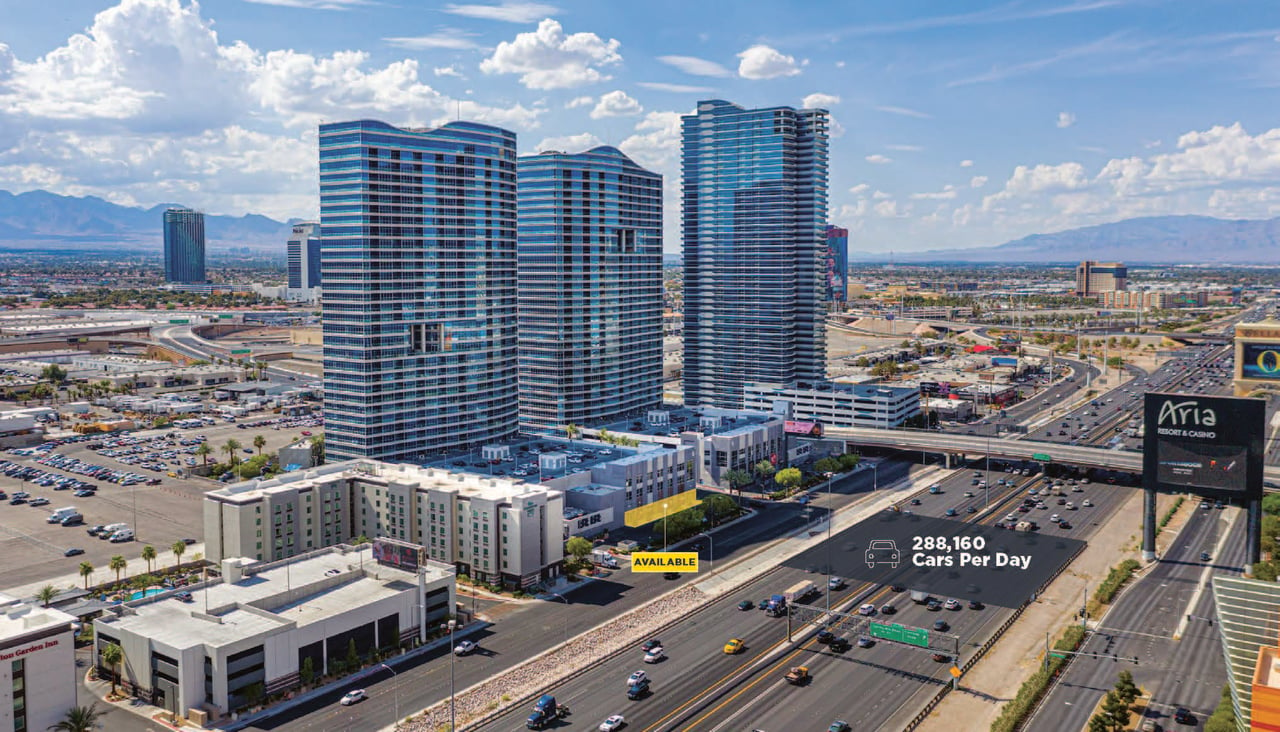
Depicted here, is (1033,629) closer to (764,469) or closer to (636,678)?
(636,678)

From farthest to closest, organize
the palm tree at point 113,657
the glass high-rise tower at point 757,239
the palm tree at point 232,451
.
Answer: the glass high-rise tower at point 757,239 → the palm tree at point 232,451 → the palm tree at point 113,657

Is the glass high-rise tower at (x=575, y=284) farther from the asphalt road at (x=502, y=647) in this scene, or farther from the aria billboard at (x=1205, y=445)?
the aria billboard at (x=1205, y=445)

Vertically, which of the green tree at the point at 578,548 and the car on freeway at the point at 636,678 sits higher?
the green tree at the point at 578,548

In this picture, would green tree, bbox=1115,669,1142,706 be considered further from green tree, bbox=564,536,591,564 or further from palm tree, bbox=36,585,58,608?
palm tree, bbox=36,585,58,608

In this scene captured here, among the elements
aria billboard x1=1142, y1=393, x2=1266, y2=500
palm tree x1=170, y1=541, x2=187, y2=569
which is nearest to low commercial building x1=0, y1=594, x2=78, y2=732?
palm tree x1=170, y1=541, x2=187, y2=569

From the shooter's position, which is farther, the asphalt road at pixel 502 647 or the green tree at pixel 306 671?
the green tree at pixel 306 671

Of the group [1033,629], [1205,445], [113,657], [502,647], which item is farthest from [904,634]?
[113,657]

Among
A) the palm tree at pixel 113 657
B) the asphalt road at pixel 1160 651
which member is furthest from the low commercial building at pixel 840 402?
the palm tree at pixel 113 657
